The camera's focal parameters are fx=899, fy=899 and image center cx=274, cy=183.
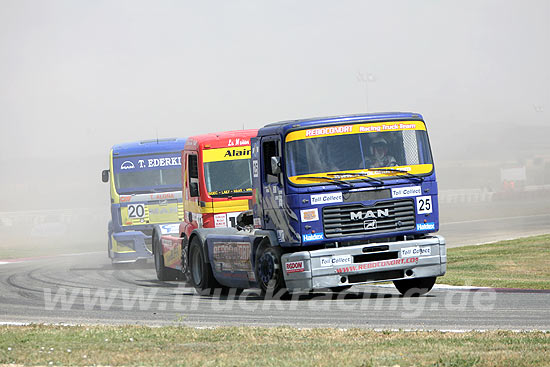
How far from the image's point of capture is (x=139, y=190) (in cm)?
2152

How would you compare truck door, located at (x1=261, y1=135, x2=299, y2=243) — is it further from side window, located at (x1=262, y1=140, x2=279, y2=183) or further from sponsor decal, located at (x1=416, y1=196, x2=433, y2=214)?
sponsor decal, located at (x1=416, y1=196, x2=433, y2=214)

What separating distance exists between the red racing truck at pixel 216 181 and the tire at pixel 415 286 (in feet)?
10.3

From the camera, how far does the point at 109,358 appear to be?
26.5ft

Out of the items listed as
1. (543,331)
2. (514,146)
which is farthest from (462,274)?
(514,146)

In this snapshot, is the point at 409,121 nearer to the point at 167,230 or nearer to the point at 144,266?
the point at 167,230

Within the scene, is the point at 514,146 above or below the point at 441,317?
below

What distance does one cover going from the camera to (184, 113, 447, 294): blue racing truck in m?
12.4

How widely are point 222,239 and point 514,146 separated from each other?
15040 centimetres

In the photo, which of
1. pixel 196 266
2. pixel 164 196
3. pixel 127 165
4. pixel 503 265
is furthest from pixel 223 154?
pixel 503 265

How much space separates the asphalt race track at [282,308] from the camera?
10.5 m

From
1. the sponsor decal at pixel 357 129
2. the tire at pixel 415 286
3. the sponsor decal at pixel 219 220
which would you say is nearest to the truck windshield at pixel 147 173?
the sponsor decal at pixel 219 220

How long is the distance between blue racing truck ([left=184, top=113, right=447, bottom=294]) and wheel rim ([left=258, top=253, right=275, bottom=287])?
30mm

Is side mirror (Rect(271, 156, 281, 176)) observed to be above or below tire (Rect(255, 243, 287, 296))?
above

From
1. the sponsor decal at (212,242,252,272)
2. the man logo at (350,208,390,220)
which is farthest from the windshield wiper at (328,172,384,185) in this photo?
the sponsor decal at (212,242,252,272)
